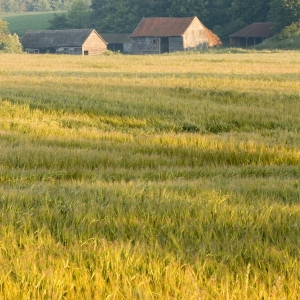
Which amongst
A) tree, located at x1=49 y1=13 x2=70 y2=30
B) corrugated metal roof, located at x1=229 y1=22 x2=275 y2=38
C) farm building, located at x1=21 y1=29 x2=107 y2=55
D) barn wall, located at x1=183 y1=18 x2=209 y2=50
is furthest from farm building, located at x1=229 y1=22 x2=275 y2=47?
tree, located at x1=49 y1=13 x2=70 y2=30

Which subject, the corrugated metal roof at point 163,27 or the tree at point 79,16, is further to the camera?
the tree at point 79,16

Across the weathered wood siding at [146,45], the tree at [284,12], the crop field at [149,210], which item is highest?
the tree at [284,12]

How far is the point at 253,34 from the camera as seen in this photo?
72875 mm

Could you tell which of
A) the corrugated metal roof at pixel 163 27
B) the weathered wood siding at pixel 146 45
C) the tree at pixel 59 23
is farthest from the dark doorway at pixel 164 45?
the tree at pixel 59 23

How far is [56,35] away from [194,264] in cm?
7803

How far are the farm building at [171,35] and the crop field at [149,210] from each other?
62.6m

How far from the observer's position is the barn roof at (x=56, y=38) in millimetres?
77438

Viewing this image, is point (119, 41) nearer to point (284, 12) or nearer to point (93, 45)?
point (93, 45)

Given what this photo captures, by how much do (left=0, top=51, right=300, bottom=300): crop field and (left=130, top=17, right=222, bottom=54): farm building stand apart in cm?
6258

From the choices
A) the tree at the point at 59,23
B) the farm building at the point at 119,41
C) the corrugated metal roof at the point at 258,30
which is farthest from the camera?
the tree at the point at 59,23

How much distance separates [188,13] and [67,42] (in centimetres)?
1688

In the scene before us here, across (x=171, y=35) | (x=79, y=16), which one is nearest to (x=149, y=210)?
(x=171, y=35)

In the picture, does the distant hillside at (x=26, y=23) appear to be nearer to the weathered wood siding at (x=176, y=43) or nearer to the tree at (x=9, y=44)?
the tree at (x=9, y=44)

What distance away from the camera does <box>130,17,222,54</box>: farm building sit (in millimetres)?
74562
